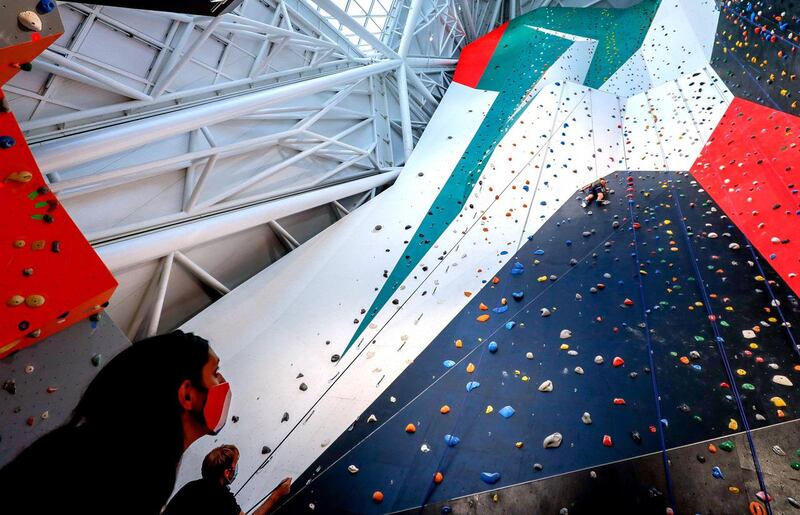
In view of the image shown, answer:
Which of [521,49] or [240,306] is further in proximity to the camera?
[521,49]

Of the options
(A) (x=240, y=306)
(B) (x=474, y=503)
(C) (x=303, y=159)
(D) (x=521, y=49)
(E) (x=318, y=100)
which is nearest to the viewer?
(B) (x=474, y=503)

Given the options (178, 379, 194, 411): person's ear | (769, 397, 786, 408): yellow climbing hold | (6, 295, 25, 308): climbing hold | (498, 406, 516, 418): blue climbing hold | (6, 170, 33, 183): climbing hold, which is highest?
(6, 170, 33, 183): climbing hold

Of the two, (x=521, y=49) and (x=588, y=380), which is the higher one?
(x=521, y=49)

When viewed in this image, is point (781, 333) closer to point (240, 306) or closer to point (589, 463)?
point (589, 463)

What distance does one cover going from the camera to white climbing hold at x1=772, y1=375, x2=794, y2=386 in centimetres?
263

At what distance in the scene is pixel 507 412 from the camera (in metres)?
2.88

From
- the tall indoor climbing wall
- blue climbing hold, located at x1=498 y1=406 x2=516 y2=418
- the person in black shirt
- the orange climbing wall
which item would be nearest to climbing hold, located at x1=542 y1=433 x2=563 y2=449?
the tall indoor climbing wall

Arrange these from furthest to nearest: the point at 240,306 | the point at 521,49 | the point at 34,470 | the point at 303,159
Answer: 1. the point at 521,49
2. the point at 303,159
3. the point at 240,306
4. the point at 34,470

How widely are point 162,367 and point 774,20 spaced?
21.7 feet

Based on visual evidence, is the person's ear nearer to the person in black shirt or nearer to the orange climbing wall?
the person in black shirt

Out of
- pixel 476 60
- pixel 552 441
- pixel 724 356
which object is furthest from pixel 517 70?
pixel 552 441

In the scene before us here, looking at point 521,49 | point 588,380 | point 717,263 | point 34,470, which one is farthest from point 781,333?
point 521,49

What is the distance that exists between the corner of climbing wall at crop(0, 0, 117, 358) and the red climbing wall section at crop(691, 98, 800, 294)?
5.08 meters

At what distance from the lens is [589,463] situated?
2.48m
